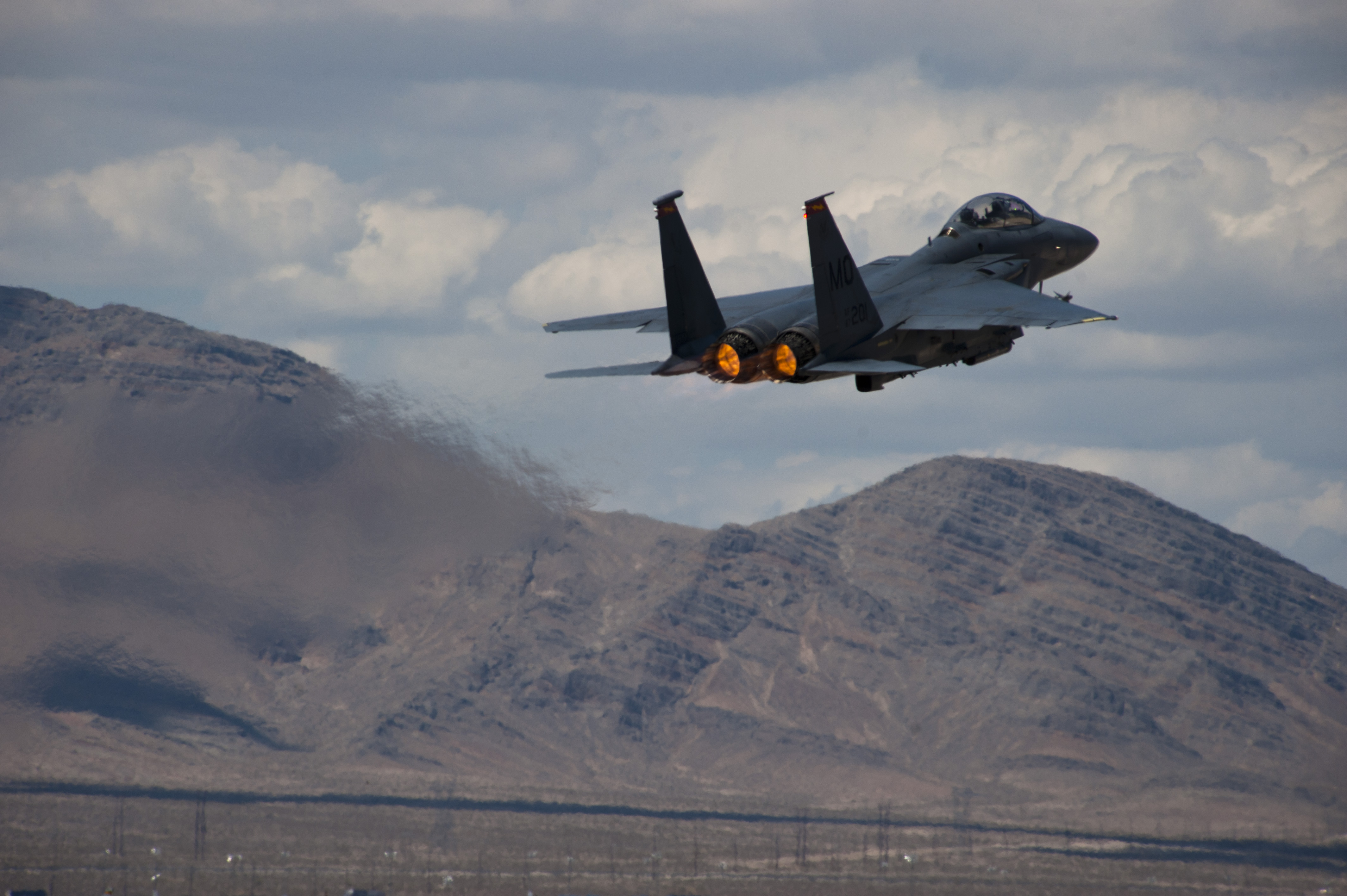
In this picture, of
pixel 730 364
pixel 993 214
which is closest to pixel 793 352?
pixel 730 364

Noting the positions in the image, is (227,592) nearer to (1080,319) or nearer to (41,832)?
(41,832)

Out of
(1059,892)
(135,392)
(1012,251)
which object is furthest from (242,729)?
(1012,251)

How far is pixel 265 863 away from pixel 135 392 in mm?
57768

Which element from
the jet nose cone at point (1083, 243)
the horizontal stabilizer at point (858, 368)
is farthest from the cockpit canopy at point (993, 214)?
the horizontal stabilizer at point (858, 368)

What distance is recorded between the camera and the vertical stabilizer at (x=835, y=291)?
4425 cm

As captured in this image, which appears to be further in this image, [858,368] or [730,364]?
[730,364]

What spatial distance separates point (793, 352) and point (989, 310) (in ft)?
18.7

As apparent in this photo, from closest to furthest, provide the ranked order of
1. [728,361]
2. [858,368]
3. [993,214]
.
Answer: [858,368]
[728,361]
[993,214]

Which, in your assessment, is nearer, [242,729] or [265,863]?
[265,863]

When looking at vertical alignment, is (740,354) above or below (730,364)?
above

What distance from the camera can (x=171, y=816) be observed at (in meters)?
182

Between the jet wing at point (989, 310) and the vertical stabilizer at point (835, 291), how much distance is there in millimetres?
1351

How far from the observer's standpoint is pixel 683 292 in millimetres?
45844

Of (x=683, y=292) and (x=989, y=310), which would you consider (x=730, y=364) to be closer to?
(x=683, y=292)
